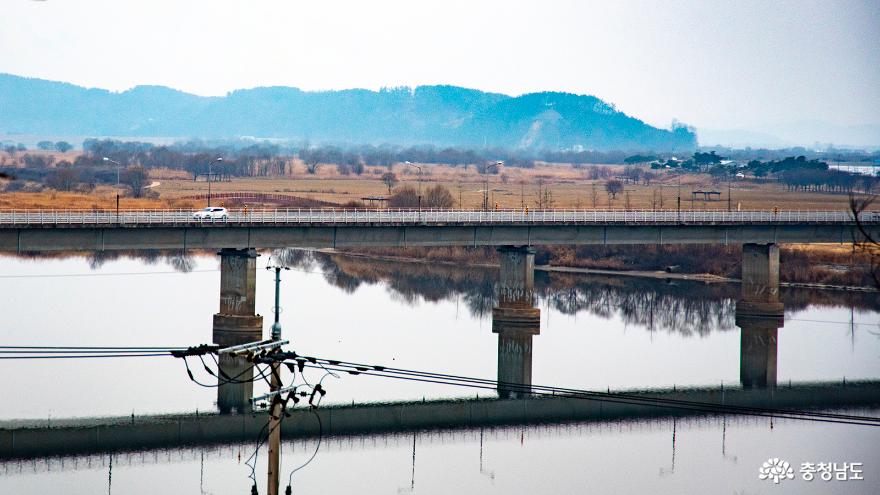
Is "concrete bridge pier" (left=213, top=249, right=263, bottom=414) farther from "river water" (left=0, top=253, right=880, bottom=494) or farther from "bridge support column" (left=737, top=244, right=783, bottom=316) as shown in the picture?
"bridge support column" (left=737, top=244, right=783, bottom=316)

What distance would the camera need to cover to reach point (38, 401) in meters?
70.2

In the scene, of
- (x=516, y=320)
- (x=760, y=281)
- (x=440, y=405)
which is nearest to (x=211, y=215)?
(x=516, y=320)

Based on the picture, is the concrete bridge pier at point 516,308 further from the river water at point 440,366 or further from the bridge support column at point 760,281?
the bridge support column at point 760,281

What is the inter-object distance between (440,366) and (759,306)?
3835 cm

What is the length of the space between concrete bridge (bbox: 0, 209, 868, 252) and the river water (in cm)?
584

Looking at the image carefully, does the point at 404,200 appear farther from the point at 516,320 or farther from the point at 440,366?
the point at 440,366

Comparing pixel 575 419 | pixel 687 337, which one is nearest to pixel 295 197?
pixel 687 337

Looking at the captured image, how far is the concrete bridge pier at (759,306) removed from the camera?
96812 mm

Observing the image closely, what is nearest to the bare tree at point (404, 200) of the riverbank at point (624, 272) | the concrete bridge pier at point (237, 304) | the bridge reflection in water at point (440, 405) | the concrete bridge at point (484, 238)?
the riverbank at point (624, 272)

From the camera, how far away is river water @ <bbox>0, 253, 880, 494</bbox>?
59250mm

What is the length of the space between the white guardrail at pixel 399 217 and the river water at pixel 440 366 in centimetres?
701

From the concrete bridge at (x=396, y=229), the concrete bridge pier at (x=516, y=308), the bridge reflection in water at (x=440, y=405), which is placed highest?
the concrete bridge at (x=396, y=229)

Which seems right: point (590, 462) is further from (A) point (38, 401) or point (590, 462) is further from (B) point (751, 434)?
(A) point (38, 401)

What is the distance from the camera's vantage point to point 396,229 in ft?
334
